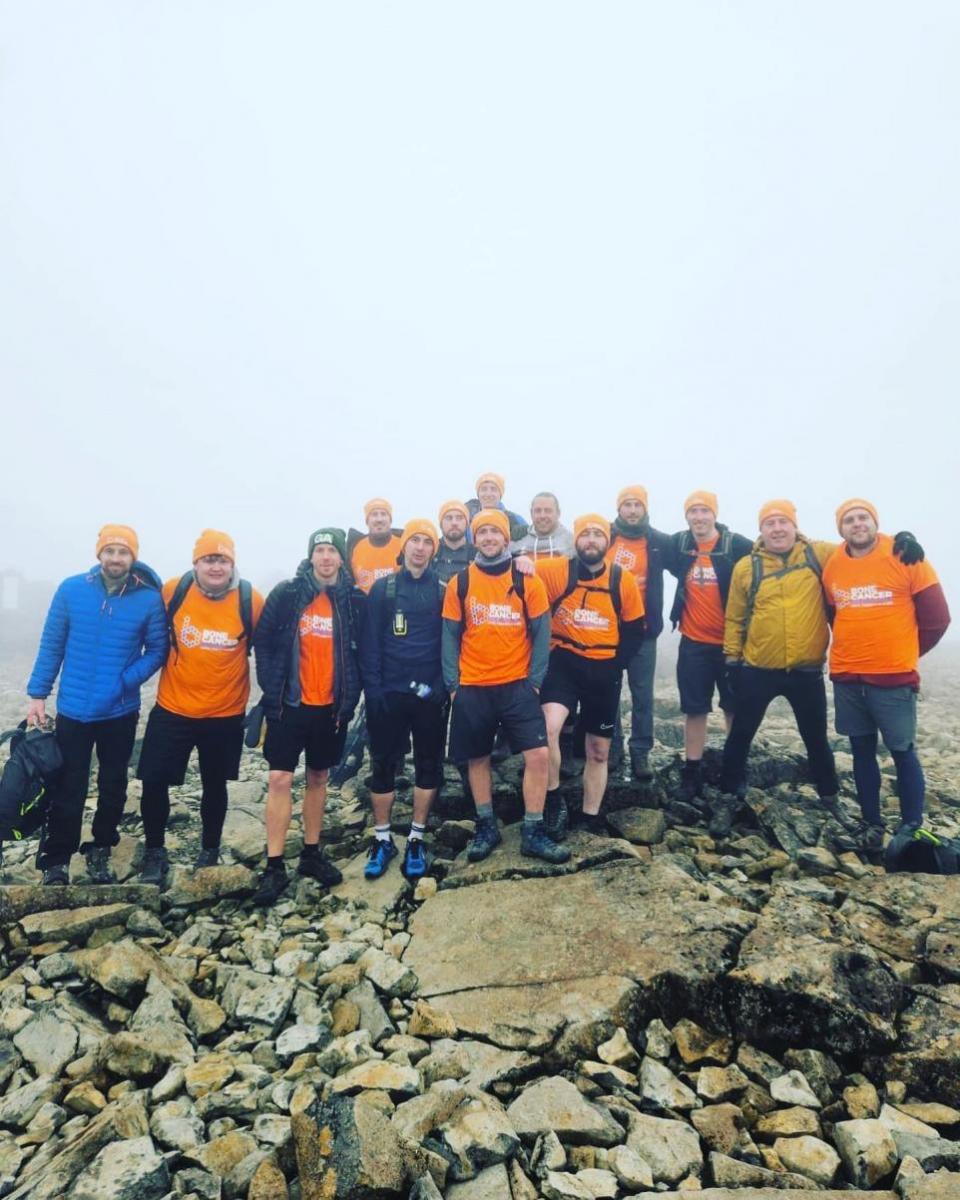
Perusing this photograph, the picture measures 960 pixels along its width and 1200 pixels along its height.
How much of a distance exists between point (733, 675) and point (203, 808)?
23.0 ft

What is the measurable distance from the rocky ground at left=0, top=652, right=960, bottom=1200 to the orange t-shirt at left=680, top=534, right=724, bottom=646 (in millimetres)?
2823

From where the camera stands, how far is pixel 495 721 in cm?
718

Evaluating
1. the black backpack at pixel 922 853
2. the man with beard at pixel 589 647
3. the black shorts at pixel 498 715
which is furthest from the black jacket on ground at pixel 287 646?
the black backpack at pixel 922 853

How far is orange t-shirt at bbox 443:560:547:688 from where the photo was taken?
705cm

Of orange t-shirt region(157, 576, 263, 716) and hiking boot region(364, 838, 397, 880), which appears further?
hiking boot region(364, 838, 397, 880)

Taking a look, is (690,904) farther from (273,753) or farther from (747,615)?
(273,753)

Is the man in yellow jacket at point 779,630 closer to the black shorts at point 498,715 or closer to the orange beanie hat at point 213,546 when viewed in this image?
the black shorts at point 498,715

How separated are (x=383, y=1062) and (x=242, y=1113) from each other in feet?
2.80

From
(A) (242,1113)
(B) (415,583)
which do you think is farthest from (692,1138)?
(B) (415,583)

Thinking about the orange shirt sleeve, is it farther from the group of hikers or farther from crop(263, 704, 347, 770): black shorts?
crop(263, 704, 347, 770): black shorts

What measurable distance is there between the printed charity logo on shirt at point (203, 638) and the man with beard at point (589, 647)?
11.7 feet

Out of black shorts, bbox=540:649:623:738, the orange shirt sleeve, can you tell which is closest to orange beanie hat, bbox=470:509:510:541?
the orange shirt sleeve

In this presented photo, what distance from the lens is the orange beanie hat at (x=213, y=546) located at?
22.5 ft

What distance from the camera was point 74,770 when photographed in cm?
687
